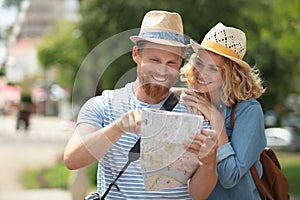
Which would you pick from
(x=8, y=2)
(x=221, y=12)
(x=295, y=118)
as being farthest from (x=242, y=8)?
(x=8, y=2)

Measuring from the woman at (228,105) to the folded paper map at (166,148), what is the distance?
9.4 inches

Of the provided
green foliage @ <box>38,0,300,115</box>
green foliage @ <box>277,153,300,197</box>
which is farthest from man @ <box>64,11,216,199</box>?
green foliage @ <box>277,153,300,197</box>

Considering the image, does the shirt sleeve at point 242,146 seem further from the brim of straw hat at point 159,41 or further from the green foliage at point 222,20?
the green foliage at point 222,20

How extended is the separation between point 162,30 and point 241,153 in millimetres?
585

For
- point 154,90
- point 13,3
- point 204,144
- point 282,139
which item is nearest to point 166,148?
point 204,144

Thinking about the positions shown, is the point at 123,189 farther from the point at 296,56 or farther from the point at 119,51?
the point at 296,56

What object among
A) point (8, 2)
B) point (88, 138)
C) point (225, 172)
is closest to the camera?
point (88, 138)

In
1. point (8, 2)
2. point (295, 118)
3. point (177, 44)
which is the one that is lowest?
point (295, 118)

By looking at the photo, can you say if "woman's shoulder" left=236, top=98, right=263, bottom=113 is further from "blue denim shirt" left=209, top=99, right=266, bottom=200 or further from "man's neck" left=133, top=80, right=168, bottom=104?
"man's neck" left=133, top=80, right=168, bottom=104

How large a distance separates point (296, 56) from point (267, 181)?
18.3 metres

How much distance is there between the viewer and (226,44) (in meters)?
3.08

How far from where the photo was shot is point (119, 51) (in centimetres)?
287

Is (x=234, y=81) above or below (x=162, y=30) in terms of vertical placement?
below

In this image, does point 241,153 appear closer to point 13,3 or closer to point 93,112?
point 93,112
